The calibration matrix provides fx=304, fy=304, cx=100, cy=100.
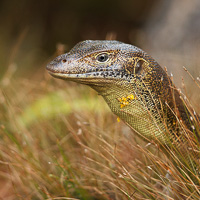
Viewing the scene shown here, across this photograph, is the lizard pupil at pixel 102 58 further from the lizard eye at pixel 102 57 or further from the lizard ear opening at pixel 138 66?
the lizard ear opening at pixel 138 66

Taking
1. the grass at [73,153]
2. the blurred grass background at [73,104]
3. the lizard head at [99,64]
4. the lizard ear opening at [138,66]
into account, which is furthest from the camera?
the blurred grass background at [73,104]

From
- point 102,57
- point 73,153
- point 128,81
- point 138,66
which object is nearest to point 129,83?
point 128,81

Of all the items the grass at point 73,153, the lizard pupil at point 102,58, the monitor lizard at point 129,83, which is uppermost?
the lizard pupil at point 102,58

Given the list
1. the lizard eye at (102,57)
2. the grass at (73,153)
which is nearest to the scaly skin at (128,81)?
the lizard eye at (102,57)

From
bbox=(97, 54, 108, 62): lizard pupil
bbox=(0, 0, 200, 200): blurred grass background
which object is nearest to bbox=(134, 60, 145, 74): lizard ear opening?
bbox=(97, 54, 108, 62): lizard pupil

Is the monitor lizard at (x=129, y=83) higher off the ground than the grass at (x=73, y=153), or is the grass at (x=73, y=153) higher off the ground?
the monitor lizard at (x=129, y=83)

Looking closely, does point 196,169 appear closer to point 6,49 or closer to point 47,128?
point 47,128

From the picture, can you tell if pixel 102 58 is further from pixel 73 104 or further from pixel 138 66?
pixel 73 104
